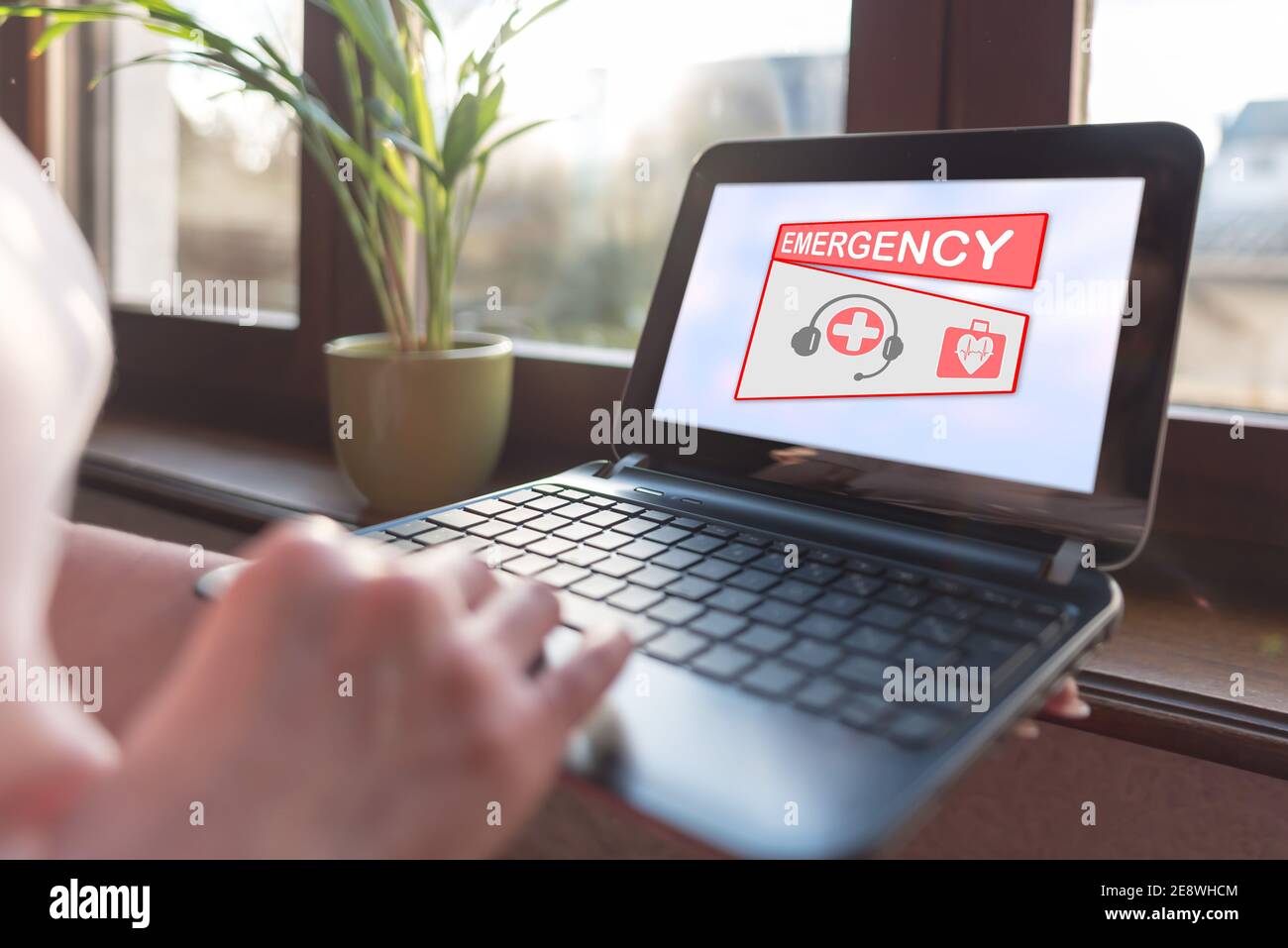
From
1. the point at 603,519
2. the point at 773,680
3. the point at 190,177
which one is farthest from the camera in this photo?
the point at 190,177

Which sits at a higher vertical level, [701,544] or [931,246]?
[931,246]

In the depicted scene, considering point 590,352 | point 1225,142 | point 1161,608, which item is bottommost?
point 1161,608

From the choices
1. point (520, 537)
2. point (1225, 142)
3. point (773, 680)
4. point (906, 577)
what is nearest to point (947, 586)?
point (906, 577)

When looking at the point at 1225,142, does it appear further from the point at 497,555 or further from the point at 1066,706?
the point at 497,555

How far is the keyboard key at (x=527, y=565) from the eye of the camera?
521mm

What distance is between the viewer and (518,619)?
0.36 m

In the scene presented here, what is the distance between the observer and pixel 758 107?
97 cm

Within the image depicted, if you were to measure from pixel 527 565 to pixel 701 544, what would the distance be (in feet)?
0.32

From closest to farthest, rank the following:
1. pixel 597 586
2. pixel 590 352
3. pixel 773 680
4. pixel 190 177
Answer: pixel 773 680
pixel 597 586
pixel 590 352
pixel 190 177

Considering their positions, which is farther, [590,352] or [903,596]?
[590,352]

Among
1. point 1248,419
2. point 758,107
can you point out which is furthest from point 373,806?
point 758,107

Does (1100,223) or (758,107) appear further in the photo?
(758,107)
